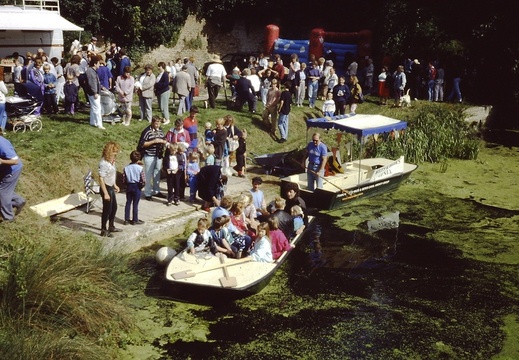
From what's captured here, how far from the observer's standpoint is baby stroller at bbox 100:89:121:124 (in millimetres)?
18297

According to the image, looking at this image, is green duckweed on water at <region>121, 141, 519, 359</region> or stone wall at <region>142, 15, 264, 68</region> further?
stone wall at <region>142, 15, 264, 68</region>

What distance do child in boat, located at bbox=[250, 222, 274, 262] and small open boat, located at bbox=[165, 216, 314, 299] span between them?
131mm

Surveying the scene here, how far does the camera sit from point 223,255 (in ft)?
39.8

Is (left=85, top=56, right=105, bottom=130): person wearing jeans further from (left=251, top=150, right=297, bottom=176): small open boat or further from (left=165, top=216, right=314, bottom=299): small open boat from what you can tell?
(left=165, top=216, right=314, bottom=299): small open boat

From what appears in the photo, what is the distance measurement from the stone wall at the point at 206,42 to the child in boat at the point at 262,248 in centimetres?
2026

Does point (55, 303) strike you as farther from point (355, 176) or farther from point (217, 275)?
point (355, 176)

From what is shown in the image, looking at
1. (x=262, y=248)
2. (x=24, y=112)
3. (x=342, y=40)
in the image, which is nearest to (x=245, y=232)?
(x=262, y=248)

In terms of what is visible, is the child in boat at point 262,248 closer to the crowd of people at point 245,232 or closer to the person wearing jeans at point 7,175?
the crowd of people at point 245,232

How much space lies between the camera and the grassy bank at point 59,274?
346 inches

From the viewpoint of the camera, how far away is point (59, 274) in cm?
964

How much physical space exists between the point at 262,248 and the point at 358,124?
23.5 feet

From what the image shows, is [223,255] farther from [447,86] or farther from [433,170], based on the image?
[447,86]

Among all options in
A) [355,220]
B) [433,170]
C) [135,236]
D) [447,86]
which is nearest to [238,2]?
[447,86]

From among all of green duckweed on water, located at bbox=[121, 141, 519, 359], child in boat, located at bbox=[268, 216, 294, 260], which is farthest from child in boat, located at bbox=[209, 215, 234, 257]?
green duckweed on water, located at bbox=[121, 141, 519, 359]
